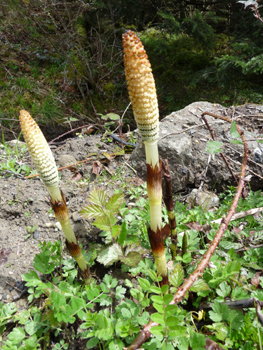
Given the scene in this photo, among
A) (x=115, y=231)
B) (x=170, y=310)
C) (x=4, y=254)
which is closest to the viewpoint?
(x=170, y=310)

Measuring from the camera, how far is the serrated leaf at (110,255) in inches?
65.6

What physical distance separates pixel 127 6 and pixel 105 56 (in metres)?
1.71

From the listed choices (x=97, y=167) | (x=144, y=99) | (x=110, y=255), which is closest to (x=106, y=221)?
(x=110, y=255)

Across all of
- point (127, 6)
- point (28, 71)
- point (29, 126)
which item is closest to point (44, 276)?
point (29, 126)

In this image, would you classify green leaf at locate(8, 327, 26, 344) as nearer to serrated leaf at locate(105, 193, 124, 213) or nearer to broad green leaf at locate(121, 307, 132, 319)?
broad green leaf at locate(121, 307, 132, 319)

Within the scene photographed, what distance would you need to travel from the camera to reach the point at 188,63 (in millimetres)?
6074

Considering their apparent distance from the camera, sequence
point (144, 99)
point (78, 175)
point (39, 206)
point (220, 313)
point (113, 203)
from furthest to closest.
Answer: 1. point (78, 175)
2. point (39, 206)
3. point (113, 203)
4. point (220, 313)
5. point (144, 99)

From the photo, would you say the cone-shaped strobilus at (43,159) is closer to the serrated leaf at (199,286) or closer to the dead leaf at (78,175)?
the serrated leaf at (199,286)

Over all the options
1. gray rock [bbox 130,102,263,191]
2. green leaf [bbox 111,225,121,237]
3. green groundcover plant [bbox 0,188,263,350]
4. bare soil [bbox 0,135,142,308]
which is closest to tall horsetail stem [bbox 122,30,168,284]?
green leaf [bbox 111,225,121,237]

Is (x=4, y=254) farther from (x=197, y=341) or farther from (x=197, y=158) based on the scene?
(x=197, y=158)

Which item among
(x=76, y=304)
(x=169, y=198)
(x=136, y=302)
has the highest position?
(x=169, y=198)

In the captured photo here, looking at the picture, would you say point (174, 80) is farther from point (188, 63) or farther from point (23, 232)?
point (23, 232)

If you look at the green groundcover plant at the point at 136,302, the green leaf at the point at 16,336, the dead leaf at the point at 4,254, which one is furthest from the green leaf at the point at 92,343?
the dead leaf at the point at 4,254

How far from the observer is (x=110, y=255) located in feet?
5.50
